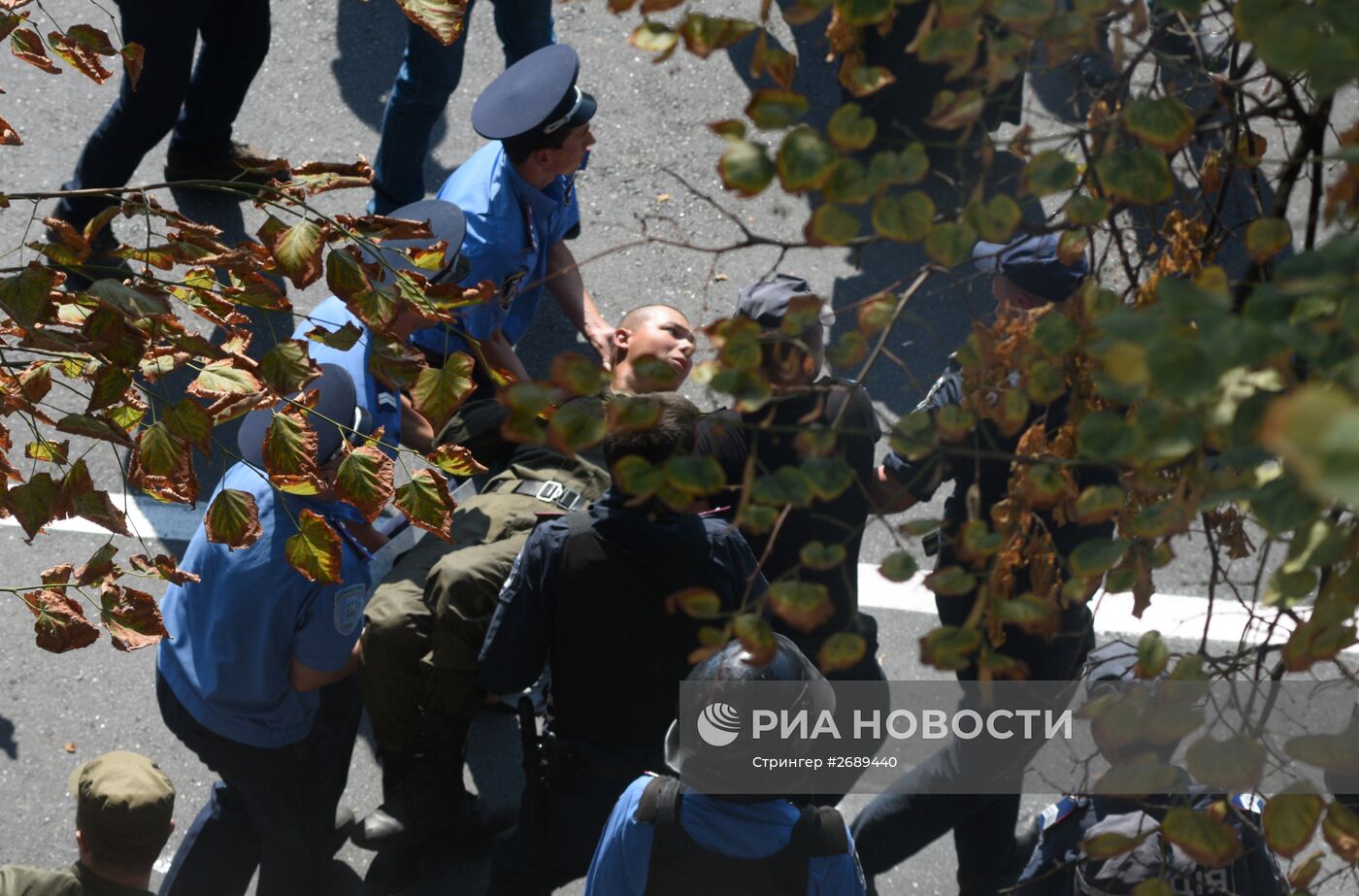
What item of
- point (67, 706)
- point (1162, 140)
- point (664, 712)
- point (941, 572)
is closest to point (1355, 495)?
point (1162, 140)

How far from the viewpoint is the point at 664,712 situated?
319 cm

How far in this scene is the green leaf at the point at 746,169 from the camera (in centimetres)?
153

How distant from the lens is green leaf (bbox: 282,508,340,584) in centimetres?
251

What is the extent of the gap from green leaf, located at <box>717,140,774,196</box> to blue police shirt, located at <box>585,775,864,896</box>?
1.40 m

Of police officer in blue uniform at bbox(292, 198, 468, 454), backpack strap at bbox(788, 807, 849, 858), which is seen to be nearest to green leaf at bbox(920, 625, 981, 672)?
backpack strap at bbox(788, 807, 849, 858)

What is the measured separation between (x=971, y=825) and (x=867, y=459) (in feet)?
3.84

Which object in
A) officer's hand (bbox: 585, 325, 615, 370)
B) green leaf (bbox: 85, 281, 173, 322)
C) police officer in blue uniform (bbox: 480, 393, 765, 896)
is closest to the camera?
green leaf (bbox: 85, 281, 173, 322)

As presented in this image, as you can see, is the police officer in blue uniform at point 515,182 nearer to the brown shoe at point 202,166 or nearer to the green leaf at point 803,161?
the brown shoe at point 202,166

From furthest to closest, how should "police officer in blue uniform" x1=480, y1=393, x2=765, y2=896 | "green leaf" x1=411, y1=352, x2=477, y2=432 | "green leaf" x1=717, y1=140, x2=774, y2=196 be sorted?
"police officer in blue uniform" x1=480, y1=393, x2=765, y2=896, "green leaf" x1=411, y1=352, x2=477, y2=432, "green leaf" x1=717, y1=140, x2=774, y2=196

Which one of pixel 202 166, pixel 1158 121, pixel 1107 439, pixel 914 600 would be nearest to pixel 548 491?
pixel 914 600

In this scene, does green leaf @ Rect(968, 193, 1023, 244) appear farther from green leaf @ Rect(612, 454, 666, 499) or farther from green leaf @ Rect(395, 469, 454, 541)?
green leaf @ Rect(395, 469, 454, 541)

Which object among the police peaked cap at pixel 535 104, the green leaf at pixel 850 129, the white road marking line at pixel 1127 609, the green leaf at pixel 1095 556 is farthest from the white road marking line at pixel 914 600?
the green leaf at pixel 850 129

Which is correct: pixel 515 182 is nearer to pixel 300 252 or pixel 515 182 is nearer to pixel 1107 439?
pixel 300 252

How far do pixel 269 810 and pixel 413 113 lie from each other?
2.88m
